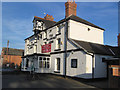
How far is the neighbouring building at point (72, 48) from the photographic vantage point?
1527cm

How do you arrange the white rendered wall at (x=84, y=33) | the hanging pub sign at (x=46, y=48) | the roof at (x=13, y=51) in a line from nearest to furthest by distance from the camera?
the white rendered wall at (x=84, y=33), the hanging pub sign at (x=46, y=48), the roof at (x=13, y=51)

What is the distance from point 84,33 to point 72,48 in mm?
4315

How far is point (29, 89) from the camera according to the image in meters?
9.62

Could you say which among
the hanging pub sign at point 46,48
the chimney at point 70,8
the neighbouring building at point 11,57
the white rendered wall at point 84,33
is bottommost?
the neighbouring building at point 11,57

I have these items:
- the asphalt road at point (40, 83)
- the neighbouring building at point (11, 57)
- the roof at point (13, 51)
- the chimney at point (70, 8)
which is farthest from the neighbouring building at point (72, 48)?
the roof at point (13, 51)

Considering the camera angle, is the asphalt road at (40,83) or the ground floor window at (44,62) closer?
the asphalt road at (40,83)

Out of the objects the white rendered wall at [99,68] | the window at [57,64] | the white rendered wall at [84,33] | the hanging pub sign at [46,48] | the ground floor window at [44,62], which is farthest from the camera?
the hanging pub sign at [46,48]

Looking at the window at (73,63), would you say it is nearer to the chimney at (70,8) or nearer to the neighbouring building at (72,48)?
the neighbouring building at (72,48)

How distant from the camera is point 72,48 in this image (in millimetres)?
16828

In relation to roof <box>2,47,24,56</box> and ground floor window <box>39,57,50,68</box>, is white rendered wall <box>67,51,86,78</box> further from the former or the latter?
roof <box>2,47,24,56</box>

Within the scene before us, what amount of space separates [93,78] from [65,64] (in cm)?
422

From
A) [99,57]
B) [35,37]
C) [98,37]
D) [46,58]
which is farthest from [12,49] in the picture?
[99,57]

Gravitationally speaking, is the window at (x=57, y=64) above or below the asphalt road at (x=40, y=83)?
above

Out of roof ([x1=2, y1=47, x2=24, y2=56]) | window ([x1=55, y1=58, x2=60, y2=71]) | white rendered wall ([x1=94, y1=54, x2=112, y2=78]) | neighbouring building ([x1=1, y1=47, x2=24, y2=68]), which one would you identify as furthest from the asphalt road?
roof ([x1=2, y1=47, x2=24, y2=56])
